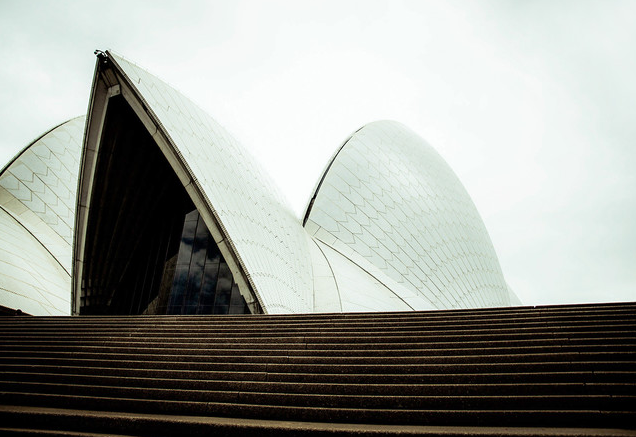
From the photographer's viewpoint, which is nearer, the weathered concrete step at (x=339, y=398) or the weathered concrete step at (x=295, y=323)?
the weathered concrete step at (x=339, y=398)

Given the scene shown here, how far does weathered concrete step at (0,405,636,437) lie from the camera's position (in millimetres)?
2037

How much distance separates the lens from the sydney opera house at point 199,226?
8969 mm

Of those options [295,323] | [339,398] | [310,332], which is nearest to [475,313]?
[310,332]

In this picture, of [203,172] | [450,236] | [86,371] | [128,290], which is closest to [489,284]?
[450,236]

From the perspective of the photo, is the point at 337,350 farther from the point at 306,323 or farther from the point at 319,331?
the point at 306,323

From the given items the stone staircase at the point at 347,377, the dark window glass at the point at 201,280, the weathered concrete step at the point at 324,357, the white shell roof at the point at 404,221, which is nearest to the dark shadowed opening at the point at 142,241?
the dark window glass at the point at 201,280

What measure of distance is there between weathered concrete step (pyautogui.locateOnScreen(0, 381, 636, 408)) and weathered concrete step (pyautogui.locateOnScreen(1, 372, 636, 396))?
7 cm

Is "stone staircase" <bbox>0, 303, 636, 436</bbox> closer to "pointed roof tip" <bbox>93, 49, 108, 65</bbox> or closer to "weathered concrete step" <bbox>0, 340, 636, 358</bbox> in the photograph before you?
"weathered concrete step" <bbox>0, 340, 636, 358</bbox>

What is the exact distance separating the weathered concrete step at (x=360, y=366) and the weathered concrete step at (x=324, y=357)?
8 cm

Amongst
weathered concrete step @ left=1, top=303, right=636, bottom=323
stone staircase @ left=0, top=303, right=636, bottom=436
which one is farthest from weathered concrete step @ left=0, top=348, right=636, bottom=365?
weathered concrete step @ left=1, top=303, right=636, bottom=323

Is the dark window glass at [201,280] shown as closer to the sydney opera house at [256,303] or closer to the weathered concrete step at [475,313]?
the sydney opera house at [256,303]

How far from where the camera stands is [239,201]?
9891 millimetres

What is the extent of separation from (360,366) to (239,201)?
7408mm

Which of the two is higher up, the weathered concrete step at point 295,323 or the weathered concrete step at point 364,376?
the weathered concrete step at point 295,323
